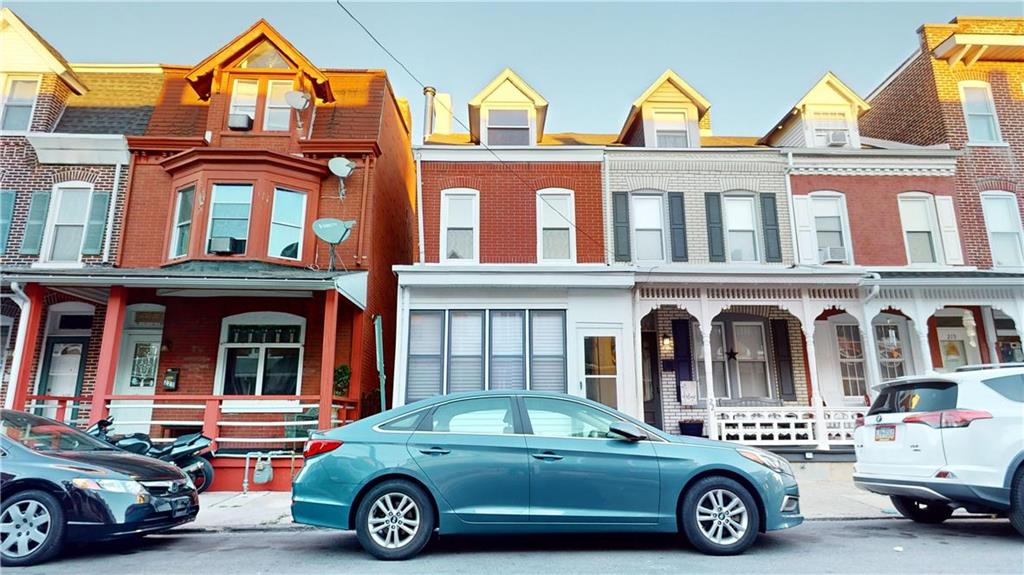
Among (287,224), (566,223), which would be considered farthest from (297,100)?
(566,223)

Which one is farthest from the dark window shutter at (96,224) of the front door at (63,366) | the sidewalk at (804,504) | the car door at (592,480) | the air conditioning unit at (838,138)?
the air conditioning unit at (838,138)

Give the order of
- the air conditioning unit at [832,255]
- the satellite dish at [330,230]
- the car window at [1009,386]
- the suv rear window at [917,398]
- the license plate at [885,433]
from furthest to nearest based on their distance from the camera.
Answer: the air conditioning unit at [832,255]
the satellite dish at [330,230]
the license plate at [885,433]
the suv rear window at [917,398]
the car window at [1009,386]

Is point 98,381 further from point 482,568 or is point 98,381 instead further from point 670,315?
point 670,315

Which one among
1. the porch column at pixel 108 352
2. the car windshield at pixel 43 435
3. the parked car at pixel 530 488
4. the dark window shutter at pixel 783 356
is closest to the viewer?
the parked car at pixel 530 488

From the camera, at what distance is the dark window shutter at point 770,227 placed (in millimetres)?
12633

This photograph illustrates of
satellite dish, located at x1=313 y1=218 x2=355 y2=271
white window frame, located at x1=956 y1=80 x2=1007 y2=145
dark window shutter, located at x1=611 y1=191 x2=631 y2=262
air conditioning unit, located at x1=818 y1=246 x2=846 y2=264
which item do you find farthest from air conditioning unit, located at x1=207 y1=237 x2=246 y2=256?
white window frame, located at x1=956 y1=80 x2=1007 y2=145

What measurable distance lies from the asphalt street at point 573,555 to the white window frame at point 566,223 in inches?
284

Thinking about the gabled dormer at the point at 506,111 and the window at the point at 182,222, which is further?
the gabled dormer at the point at 506,111

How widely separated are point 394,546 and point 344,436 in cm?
107

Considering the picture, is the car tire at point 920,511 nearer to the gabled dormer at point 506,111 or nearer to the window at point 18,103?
the gabled dormer at point 506,111

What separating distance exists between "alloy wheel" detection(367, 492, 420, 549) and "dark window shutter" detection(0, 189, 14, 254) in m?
12.5

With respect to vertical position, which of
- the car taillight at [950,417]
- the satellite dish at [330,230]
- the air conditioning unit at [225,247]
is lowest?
the car taillight at [950,417]

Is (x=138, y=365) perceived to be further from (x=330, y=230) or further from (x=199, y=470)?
(x=330, y=230)

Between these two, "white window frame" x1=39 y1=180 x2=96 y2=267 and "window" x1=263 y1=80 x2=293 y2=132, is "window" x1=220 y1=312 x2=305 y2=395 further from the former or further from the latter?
"window" x1=263 y1=80 x2=293 y2=132
